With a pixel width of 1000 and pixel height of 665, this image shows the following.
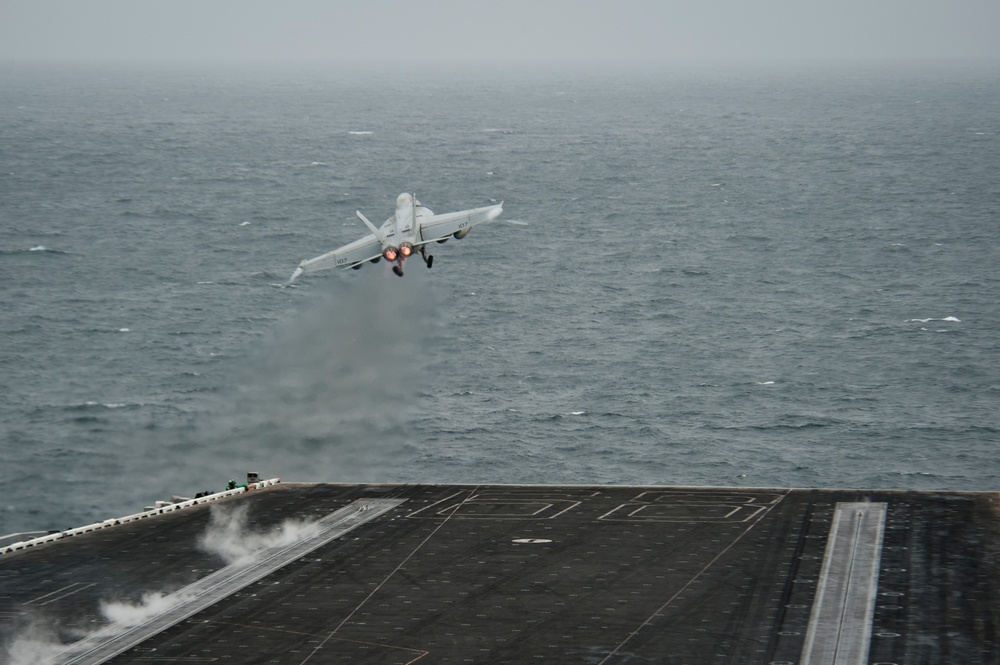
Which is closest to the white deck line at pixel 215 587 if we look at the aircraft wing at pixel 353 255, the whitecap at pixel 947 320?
the aircraft wing at pixel 353 255

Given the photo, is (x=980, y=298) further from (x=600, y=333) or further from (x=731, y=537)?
(x=731, y=537)

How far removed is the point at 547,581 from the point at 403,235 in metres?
27.5

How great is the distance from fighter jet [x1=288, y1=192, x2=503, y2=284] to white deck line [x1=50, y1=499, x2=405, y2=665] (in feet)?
62.2

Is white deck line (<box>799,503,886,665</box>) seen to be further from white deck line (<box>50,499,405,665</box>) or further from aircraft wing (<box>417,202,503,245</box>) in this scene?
white deck line (<box>50,499,405,665</box>)

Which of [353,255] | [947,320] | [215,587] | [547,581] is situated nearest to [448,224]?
[353,255]

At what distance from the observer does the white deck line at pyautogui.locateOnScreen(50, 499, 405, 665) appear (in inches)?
2918

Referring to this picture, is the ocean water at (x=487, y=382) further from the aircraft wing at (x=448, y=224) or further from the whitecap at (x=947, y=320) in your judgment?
the aircraft wing at (x=448, y=224)

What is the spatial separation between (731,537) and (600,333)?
8169 cm

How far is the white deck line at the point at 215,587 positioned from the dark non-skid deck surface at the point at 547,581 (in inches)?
25.8

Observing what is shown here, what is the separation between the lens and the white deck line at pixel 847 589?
70625 mm

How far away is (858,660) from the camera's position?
2726 inches

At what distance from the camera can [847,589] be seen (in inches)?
Result: 3118

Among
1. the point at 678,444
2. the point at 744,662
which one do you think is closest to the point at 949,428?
the point at 678,444

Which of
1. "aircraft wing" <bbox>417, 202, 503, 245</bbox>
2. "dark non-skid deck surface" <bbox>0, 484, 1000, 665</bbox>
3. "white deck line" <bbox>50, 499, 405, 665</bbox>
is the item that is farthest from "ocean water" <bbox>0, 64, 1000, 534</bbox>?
"aircraft wing" <bbox>417, 202, 503, 245</bbox>
